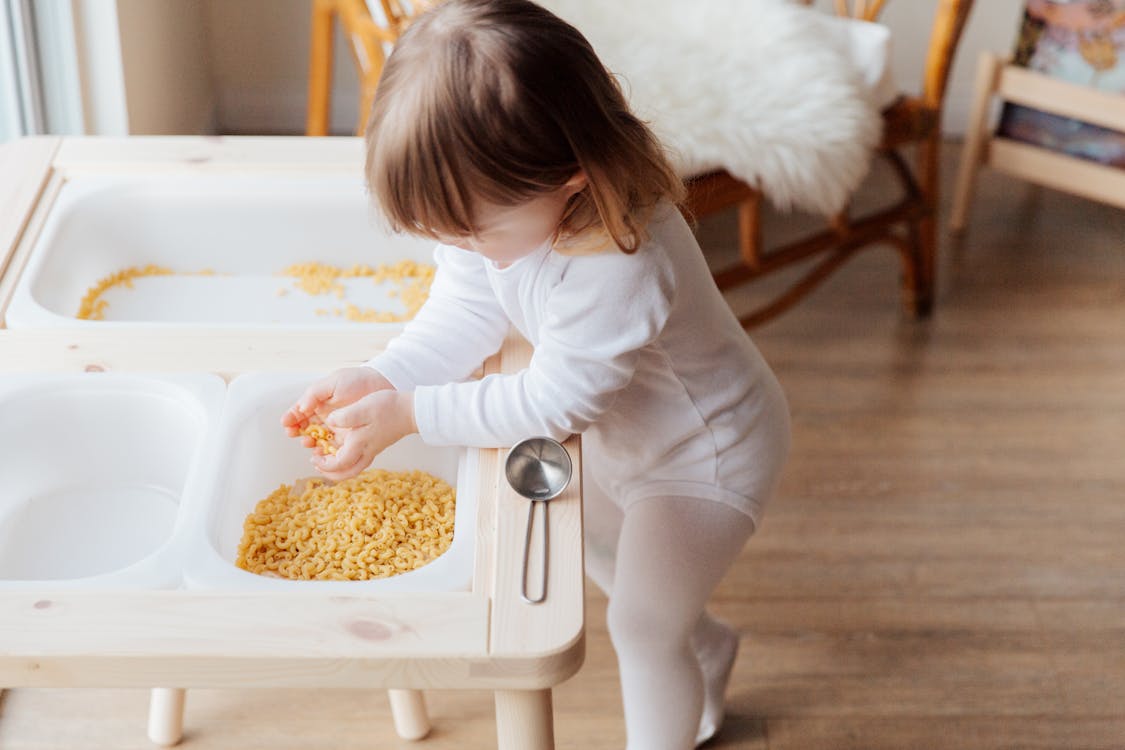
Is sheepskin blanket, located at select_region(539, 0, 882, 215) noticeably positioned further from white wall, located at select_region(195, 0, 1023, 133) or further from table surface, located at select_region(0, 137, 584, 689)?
table surface, located at select_region(0, 137, 584, 689)

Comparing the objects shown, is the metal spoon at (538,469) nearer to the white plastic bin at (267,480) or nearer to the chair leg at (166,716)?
the white plastic bin at (267,480)

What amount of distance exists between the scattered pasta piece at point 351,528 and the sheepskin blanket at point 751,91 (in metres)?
0.87

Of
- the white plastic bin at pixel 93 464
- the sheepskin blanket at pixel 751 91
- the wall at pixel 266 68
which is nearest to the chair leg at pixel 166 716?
the white plastic bin at pixel 93 464

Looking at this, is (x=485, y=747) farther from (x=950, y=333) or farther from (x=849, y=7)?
(x=849, y=7)

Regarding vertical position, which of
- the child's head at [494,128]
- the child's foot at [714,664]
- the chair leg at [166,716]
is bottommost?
the chair leg at [166,716]

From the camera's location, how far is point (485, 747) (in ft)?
4.86

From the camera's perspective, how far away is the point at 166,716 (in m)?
1.43

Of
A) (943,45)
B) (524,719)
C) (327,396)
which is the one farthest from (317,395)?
(943,45)

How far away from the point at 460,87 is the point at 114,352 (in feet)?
1.44

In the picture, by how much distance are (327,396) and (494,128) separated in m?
0.29

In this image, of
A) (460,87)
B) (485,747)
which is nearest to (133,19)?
(485,747)

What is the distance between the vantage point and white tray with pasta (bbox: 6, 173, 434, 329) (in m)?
1.24

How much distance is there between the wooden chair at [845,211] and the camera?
196 cm

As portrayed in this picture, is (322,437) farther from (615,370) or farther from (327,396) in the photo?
(615,370)
